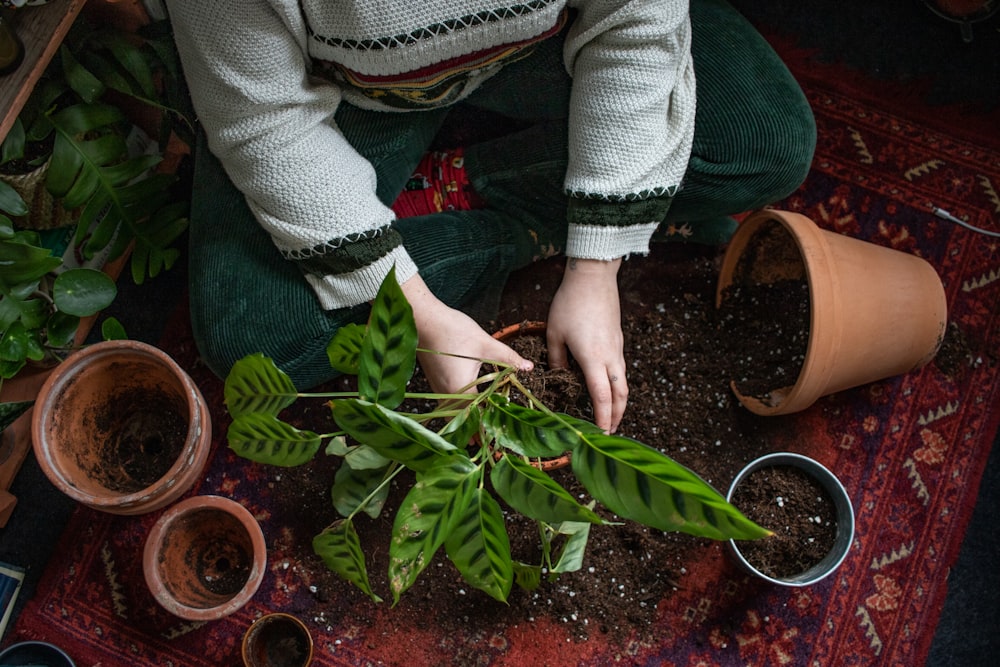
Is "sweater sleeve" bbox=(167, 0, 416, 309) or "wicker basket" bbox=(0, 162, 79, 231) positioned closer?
"sweater sleeve" bbox=(167, 0, 416, 309)

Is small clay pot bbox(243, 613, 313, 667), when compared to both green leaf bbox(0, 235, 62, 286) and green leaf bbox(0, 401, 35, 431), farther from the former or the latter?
green leaf bbox(0, 235, 62, 286)

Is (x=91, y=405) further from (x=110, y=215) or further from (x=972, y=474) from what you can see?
(x=972, y=474)

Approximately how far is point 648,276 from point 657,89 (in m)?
0.44

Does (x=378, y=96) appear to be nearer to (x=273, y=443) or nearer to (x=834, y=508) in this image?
A: (x=273, y=443)

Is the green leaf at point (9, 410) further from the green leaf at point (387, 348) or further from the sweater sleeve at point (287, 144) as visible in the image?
the green leaf at point (387, 348)

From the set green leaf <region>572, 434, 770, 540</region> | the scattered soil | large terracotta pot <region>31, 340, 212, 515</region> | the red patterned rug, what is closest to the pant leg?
the scattered soil

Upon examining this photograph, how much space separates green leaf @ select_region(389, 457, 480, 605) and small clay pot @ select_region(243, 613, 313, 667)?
1.76 ft

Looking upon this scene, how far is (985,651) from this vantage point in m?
1.26

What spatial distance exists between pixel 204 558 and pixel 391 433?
70 cm

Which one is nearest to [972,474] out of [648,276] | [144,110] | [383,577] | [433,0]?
[648,276]

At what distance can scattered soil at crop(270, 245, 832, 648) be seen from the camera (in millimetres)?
1246

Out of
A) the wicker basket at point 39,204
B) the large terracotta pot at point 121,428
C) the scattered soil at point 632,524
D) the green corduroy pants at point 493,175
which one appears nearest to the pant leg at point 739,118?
the green corduroy pants at point 493,175

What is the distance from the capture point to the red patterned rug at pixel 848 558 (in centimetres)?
125

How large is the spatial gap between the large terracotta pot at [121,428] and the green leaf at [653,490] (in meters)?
0.67
